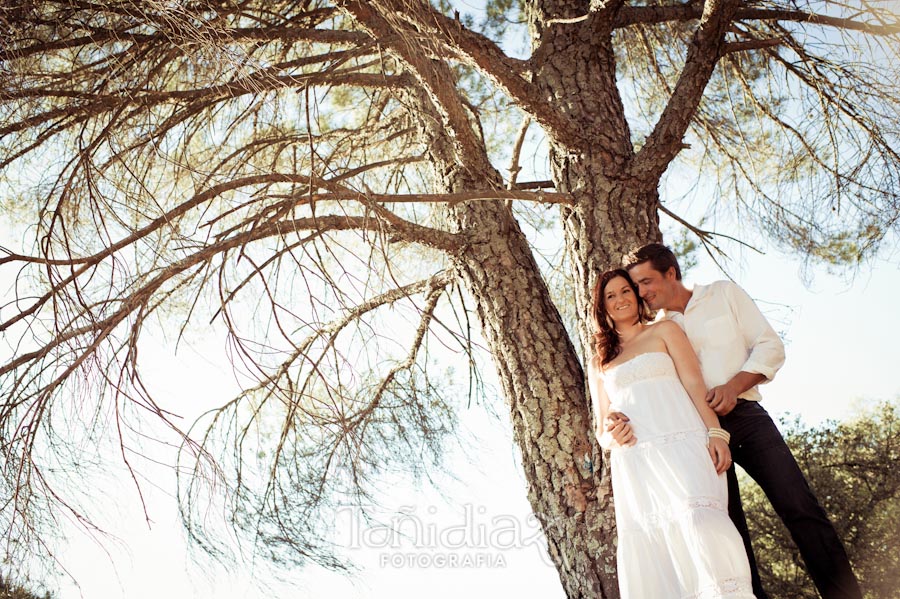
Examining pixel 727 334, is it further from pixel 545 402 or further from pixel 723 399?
pixel 545 402

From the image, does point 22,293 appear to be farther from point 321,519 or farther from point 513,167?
point 513,167

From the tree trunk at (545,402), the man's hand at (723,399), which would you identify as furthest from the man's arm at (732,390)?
the tree trunk at (545,402)

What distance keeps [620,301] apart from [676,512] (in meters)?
0.62

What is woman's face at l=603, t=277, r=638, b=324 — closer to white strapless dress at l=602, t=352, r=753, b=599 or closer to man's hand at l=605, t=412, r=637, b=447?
white strapless dress at l=602, t=352, r=753, b=599

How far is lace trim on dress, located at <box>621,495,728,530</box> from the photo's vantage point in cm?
205

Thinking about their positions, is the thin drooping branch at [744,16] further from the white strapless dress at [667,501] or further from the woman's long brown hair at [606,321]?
the white strapless dress at [667,501]

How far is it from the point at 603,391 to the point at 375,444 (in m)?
1.40

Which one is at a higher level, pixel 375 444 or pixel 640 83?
pixel 640 83

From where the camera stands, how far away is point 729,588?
6.43 feet

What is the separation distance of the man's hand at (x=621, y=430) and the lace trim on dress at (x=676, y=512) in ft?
0.61

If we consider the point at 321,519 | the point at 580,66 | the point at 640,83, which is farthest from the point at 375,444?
the point at 640,83

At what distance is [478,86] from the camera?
4.15 meters

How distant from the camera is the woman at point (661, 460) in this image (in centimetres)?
202

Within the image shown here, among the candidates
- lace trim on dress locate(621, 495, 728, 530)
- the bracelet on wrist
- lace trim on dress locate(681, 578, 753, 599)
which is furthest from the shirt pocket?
lace trim on dress locate(681, 578, 753, 599)
